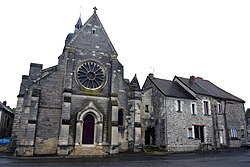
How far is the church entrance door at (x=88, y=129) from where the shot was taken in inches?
743

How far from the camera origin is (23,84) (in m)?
21.4

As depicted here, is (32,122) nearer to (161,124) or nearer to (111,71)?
Result: (111,71)

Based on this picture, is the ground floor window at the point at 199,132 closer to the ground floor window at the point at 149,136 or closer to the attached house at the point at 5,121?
the ground floor window at the point at 149,136

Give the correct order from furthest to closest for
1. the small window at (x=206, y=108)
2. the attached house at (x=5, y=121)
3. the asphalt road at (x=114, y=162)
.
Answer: the attached house at (x=5, y=121)
the small window at (x=206, y=108)
the asphalt road at (x=114, y=162)

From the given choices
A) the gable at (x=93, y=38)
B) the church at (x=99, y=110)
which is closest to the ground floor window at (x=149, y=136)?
the church at (x=99, y=110)

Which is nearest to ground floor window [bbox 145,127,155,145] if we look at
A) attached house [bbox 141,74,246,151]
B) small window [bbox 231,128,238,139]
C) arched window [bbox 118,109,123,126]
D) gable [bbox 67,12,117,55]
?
attached house [bbox 141,74,246,151]

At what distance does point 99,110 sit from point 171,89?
11.2m

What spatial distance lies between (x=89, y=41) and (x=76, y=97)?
6.40 metres

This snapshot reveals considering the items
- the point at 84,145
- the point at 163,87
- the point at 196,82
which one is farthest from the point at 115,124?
the point at 196,82

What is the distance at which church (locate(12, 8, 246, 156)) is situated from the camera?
18000mm

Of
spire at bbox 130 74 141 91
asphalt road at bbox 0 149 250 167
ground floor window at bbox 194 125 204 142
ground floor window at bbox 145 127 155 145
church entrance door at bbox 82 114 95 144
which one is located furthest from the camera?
ground floor window at bbox 194 125 204 142

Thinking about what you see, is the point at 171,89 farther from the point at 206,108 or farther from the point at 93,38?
the point at 93,38

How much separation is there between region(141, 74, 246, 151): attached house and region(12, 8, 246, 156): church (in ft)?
0.37

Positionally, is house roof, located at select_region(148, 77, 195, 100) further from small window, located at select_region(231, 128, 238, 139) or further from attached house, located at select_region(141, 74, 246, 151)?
small window, located at select_region(231, 128, 238, 139)
